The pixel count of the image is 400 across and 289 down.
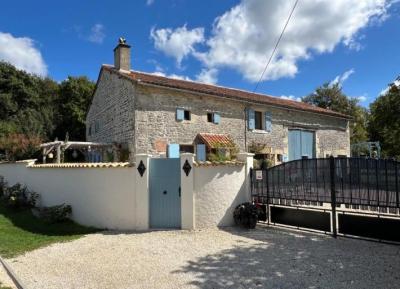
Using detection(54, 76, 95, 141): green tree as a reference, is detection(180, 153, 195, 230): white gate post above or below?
below

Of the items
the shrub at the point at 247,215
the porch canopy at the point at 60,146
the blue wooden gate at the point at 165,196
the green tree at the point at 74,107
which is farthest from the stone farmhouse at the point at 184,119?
the green tree at the point at 74,107

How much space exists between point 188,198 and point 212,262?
8.56 feet

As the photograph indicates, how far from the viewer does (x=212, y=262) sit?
5.52 m

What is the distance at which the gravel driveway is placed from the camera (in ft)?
15.2

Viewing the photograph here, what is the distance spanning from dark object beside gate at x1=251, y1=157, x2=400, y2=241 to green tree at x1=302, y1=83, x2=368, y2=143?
34.1m

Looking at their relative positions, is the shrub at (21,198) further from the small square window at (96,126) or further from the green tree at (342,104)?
the green tree at (342,104)

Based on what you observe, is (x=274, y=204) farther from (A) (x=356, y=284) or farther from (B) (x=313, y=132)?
(B) (x=313, y=132)

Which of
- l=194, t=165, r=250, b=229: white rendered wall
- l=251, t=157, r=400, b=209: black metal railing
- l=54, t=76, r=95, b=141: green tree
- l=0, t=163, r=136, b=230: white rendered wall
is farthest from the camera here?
l=54, t=76, r=95, b=141: green tree

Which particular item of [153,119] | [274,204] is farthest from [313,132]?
[274,204]

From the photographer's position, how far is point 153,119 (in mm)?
15258

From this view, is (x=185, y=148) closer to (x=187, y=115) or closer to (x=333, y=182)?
(x=187, y=115)

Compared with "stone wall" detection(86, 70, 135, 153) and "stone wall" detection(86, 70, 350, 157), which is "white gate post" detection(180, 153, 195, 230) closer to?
"stone wall" detection(86, 70, 350, 157)

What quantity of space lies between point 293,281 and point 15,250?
17.8 ft

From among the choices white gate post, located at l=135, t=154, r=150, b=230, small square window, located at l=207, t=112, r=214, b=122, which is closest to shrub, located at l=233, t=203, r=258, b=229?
white gate post, located at l=135, t=154, r=150, b=230
